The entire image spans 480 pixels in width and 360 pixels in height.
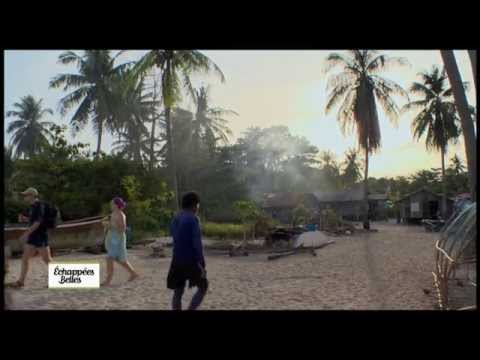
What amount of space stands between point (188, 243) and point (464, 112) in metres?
5.97

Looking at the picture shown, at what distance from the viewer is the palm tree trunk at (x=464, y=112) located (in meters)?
7.56

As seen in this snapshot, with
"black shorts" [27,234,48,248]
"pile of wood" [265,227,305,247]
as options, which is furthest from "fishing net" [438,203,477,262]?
"pile of wood" [265,227,305,247]

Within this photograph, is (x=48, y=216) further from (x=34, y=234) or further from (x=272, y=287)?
(x=272, y=287)

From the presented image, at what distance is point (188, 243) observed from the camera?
427cm

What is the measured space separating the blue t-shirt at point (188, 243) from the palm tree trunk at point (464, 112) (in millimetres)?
5594

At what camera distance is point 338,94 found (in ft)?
81.3

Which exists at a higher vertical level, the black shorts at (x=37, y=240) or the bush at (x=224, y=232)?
the black shorts at (x=37, y=240)

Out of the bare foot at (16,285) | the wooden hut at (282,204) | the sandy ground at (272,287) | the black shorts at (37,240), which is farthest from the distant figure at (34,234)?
the wooden hut at (282,204)

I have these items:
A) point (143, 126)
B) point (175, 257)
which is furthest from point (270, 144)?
point (175, 257)

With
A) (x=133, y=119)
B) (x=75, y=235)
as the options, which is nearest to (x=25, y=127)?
(x=133, y=119)

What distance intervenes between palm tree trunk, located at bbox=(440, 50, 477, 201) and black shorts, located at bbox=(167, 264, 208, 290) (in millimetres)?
5583

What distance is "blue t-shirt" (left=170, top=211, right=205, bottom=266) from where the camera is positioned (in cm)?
427

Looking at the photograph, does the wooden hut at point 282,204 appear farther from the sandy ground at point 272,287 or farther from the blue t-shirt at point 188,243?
the blue t-shirt at point 188,243
